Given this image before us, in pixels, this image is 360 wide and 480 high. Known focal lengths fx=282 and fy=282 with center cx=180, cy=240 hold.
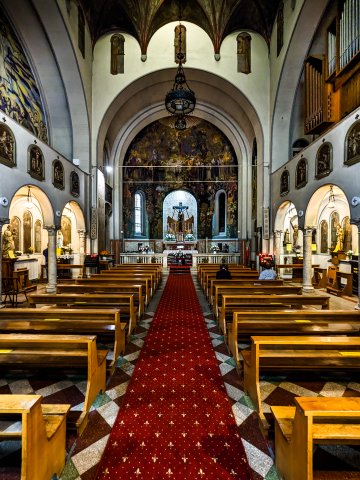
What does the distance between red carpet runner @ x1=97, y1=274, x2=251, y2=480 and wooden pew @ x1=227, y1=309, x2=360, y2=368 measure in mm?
675

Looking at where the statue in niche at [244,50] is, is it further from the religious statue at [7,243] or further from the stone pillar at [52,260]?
the religious statue at [7,243]

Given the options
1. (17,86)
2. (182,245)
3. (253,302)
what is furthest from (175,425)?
(182,245)

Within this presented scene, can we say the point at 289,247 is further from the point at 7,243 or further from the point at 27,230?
the point at 7,243

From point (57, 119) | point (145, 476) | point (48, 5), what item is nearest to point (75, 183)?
point (57, 119)

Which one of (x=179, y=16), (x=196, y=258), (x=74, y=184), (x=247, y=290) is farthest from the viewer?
(x=196, y=258)

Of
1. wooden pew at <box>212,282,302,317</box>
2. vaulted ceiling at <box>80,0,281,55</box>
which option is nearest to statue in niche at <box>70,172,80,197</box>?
vaulted ceiling at <box>80,0,281,55</box>

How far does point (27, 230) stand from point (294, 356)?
1285cm

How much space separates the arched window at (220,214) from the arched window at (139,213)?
576cm

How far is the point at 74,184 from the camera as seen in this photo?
12.4m

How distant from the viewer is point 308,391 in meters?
3.38

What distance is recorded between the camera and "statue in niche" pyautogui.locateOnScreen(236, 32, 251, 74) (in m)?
14.7

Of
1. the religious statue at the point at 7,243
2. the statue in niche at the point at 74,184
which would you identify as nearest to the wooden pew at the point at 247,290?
the religious statue at the point at 7,243

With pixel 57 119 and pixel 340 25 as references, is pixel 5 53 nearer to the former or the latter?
pixel 57 119

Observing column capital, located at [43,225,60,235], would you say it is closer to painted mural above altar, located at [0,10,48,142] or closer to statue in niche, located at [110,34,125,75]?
painted mural above altar, located at [0,10,48,142]
